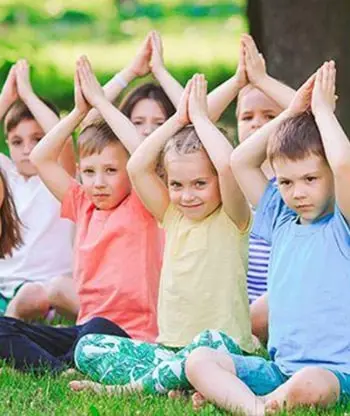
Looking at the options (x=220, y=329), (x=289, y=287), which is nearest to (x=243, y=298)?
(x=220, y=329)

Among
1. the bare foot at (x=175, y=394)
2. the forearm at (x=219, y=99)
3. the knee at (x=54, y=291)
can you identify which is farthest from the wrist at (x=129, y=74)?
the bare foot at (x=175, y=394)

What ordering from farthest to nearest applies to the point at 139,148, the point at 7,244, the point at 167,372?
the point at 7,244 < the point at 139,148 < the point at 167,372

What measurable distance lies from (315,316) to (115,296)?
4.09ft

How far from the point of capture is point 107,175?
256 inches

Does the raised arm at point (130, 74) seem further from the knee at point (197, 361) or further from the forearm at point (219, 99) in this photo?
the knee at point (197, 361)

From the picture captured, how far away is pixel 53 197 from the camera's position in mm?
7488

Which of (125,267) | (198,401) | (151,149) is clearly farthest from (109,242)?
(198,401)

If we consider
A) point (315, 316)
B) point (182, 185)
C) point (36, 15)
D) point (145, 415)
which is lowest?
point (145, 415)

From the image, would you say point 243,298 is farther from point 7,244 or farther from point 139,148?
point 7,244

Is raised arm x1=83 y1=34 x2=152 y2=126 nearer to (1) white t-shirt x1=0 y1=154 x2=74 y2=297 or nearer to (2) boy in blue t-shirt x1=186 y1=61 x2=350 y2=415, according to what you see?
(1) white t-shirt x1=0 y1=154 x2=74 y2=297

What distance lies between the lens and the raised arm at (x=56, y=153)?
6562 mm

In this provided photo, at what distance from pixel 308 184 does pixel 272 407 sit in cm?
81

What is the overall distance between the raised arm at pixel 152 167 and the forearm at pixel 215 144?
143mm

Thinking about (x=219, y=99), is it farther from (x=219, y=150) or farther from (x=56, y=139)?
(x=56, y=139)
